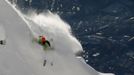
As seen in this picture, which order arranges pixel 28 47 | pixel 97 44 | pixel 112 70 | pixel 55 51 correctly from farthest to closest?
pixel 97 44 < pixel 112 70 < pixel 55 51 < pixel 28 47

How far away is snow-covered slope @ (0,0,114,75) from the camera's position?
1872 centimetres

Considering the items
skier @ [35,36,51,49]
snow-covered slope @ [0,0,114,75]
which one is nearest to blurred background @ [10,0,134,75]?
snow-covered slope @ [0,0,114,75]

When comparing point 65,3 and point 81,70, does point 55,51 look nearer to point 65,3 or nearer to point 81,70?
point 81,70

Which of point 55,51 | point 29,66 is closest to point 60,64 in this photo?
point 55,51

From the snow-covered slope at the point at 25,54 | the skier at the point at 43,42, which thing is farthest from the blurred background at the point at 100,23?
the skier at the point at 43,42

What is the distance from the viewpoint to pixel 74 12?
298 feet

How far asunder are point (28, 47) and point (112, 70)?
172 feet

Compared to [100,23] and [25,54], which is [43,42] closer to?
[25,54]

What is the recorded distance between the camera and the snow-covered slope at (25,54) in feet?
61.4

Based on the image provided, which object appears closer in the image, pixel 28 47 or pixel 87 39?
pixel 28 47

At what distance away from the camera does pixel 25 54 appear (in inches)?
765

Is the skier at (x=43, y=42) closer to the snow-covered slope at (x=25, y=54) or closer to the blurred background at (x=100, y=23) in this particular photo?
the snow-covered slope at (x=25, y=54)

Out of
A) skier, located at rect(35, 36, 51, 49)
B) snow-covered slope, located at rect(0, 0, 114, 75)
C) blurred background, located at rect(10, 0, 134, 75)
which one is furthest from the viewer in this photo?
blurred background, located at rect(10, 0, 134, 75)

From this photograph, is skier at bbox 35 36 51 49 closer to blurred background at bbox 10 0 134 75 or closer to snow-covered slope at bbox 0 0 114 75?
snow-covered slope at bbox 0 0 114 75
